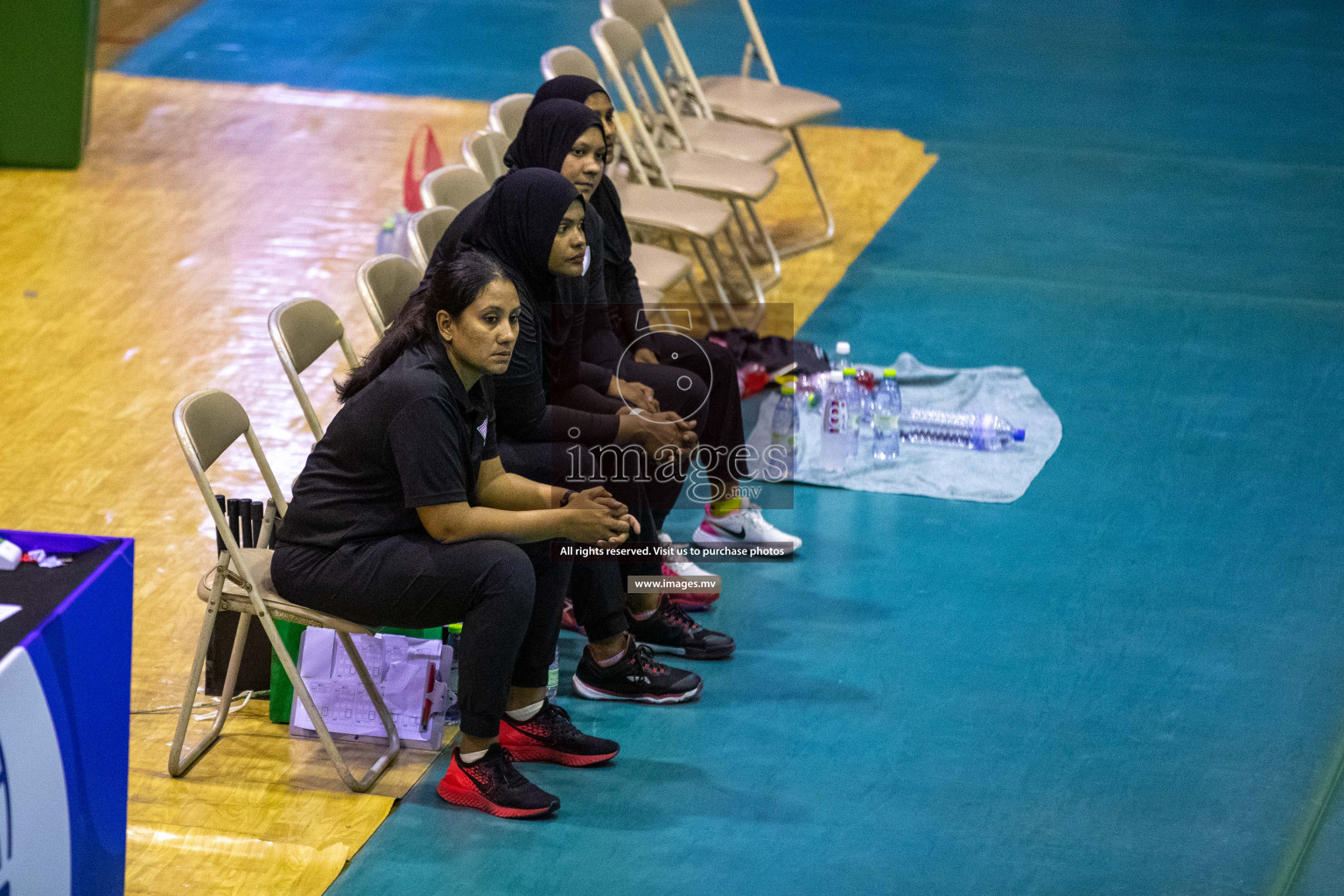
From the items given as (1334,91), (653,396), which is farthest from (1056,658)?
(1334,91)

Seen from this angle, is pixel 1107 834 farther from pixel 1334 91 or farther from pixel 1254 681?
pixel 1334 91

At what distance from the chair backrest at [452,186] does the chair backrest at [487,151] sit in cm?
25

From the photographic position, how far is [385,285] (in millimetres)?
4062

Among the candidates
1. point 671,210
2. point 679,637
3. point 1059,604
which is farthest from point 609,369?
point 671,210

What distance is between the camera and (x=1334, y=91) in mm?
8938

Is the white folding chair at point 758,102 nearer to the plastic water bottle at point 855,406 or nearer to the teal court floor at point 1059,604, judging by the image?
the teal court floor at point 1059,604

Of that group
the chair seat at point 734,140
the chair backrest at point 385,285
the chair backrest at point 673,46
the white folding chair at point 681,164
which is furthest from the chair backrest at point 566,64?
the chair backrest at point 385,285

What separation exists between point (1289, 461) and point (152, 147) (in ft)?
18.8

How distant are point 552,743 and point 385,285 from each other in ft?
4.41

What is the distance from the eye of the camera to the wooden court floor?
3430 mm

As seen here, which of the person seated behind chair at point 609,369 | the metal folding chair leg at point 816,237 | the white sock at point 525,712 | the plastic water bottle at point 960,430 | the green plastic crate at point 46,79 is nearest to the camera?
the white sock at point 525,712

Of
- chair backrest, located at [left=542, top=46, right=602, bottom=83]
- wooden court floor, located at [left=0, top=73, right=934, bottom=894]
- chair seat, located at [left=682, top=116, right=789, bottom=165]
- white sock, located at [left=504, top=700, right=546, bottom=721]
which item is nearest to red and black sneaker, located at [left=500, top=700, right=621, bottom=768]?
white sock, located at [left=504, top=700, right=546, bottom=721]

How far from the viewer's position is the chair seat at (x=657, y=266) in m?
5.26

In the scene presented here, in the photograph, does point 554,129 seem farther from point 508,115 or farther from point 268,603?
point 268,603
